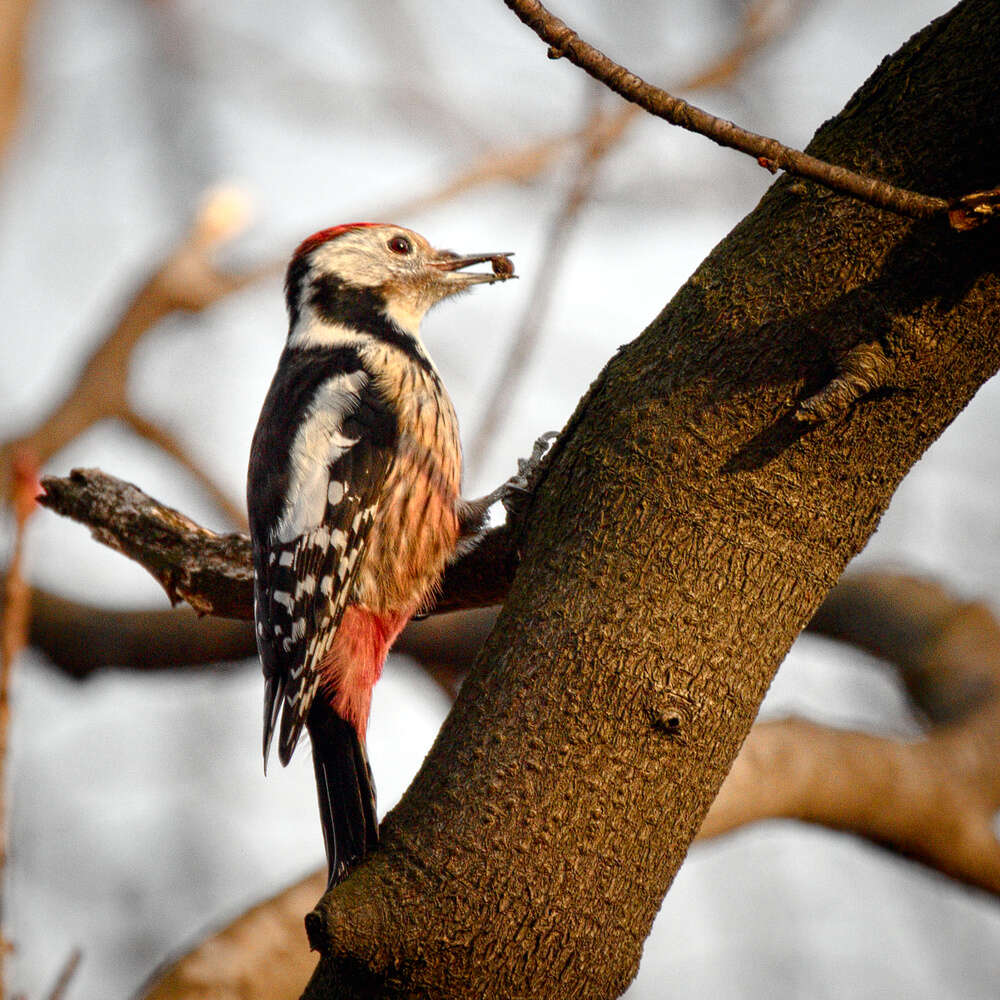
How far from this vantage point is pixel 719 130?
1.59 metres

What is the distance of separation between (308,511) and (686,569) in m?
1.66

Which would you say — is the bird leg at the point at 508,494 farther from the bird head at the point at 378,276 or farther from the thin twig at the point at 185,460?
the thin twig at the point at 185,460

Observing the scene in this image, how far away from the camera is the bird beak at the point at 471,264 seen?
13.0 ft

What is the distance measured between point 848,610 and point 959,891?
1117 millimetres

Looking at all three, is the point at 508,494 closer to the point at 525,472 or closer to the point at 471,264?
the point at 525,472

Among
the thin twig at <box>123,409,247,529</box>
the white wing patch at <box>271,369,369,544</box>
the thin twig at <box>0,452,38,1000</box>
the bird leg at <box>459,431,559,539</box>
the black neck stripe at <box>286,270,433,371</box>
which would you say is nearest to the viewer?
the thin twig at <box>0,452,38,1000</box>

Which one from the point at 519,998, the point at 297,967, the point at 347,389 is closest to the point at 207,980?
the point at 297,967

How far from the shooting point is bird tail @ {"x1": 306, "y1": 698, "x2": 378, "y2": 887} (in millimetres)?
2543

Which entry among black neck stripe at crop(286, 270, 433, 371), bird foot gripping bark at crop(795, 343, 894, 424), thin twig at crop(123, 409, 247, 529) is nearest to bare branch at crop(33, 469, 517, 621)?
black neck stripe at crop(286, 270, 433, 371)

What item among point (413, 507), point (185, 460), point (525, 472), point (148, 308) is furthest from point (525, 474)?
point (148, 308)

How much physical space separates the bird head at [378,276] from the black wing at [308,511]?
1.48 ft

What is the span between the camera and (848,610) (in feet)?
14.0

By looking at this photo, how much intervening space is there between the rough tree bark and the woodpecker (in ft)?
2.93

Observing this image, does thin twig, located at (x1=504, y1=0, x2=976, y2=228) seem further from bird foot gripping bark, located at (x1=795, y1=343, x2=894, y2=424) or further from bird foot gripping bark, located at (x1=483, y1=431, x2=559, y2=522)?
bird foot gripping bark, located at (x1=483, y1=431, x2=559, y2=522)
